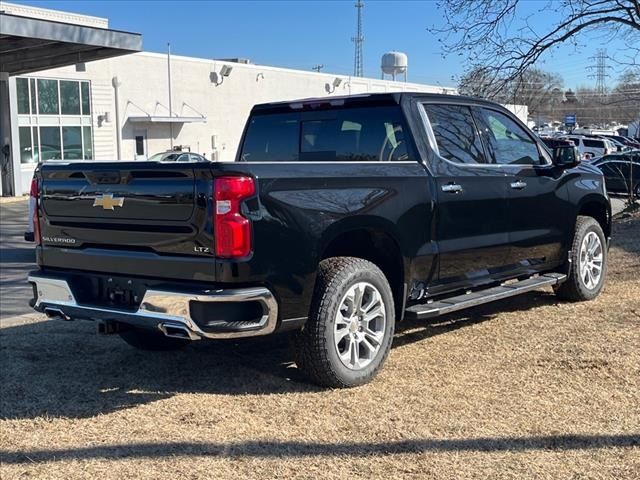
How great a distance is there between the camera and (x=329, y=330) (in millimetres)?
4711

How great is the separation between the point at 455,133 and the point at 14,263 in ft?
31.3

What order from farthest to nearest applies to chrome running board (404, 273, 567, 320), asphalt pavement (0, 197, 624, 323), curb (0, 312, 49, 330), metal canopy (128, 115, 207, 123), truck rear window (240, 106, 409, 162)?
metal canopy (128, 115, 207, 123), asphalt pavement (0, 197, 624, 323), curb (0, 312, 49, 330), truck rear window (240, 106, 409, 162), chrome running board (404, 273, 567, 320)

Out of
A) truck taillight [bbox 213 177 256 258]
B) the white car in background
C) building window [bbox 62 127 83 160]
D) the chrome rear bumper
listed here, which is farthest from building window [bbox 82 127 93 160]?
truck taillight [bbox 213 177 256 258]

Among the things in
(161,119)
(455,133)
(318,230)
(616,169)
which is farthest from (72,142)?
(318,230)

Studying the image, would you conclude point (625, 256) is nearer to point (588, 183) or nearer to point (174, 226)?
point (588, 183)

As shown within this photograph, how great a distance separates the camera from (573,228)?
7137mm

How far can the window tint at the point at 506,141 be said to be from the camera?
634 cm

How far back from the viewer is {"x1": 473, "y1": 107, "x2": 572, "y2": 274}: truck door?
6.33 meters

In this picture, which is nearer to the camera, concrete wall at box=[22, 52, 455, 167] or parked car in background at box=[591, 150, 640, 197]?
parked car in background at box=[591, 150, 640, 197]

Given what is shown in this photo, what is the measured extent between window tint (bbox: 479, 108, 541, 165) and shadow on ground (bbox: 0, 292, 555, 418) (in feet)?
4.82

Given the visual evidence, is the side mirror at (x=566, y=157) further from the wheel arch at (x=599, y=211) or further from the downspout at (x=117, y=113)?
the downspout at (x=117, y=113)

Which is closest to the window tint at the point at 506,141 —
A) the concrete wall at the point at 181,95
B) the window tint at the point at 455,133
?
the window tint at the point at 455,133

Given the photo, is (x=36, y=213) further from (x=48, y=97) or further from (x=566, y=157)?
(x=48, y=97)

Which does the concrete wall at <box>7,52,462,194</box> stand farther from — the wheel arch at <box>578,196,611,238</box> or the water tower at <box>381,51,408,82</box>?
the wheel arch at <box>578,196,611,238</box>
